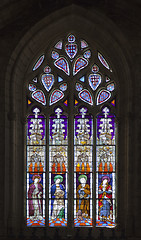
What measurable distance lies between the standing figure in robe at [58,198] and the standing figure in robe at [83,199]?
359mm

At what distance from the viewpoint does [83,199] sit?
14625mm

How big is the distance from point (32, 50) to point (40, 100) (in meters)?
1.24

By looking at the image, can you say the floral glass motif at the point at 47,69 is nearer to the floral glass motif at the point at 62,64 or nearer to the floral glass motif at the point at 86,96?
the floral glass motif at the point at 62,64

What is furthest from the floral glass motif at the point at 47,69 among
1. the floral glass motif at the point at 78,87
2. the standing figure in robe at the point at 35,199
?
the standing figure in robe at the point at 35,199

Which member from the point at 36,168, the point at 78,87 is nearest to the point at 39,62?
the point at 78,87

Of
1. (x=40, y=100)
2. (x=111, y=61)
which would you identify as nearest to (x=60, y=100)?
(x=40, y=100)

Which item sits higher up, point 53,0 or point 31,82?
point 53,0

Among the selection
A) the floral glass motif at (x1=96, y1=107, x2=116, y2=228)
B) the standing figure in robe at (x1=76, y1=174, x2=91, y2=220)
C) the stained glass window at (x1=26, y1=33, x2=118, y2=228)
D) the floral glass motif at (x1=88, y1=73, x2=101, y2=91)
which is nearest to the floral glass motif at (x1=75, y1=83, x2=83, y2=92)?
the stained glass window at (x1=26, y1=33, x2=118, y2=228)

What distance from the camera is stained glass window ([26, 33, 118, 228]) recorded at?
1461cm

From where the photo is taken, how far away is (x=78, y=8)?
14.4 meters

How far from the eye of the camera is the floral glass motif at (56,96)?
1502cm

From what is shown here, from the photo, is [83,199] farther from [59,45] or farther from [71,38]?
[71,38]
